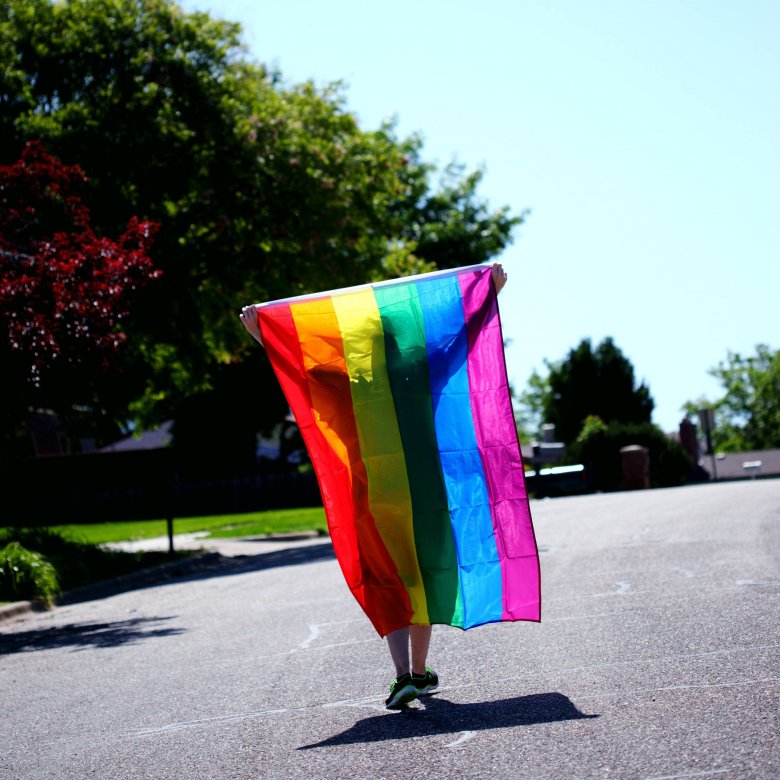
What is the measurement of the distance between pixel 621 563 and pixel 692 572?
1.75m

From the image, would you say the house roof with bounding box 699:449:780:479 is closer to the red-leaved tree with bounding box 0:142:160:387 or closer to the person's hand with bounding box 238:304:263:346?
the red-leaved tree with bounding box 0:142:160:387

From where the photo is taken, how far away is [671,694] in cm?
605

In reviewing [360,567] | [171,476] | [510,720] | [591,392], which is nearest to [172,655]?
[360,567]

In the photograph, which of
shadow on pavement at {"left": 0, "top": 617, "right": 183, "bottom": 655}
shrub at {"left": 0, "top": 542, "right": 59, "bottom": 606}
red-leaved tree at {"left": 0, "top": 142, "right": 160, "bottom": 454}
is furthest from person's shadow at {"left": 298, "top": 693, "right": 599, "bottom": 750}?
shrub at {"left": 0, "top": 542, "right": 59, "bottom": 606}

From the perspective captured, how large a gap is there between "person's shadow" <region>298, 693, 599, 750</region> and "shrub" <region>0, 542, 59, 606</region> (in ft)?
34.3

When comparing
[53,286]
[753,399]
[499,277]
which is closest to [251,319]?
[499,277]

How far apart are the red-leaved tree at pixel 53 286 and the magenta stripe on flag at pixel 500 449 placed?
7961mm

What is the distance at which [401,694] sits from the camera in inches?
248

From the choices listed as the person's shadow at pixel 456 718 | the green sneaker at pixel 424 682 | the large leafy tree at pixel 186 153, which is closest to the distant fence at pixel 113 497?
the large leafy tree at pixel 186 153

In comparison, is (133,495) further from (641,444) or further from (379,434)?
(379,434)

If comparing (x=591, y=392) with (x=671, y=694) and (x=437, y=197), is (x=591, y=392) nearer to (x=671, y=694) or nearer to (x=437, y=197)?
(x=437, y=197)

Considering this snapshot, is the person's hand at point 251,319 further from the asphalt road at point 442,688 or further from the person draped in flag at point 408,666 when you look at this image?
the asphalt road at point 442,688

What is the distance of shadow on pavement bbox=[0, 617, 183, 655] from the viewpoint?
1145 cm

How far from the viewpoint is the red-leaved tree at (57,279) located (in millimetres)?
13789
